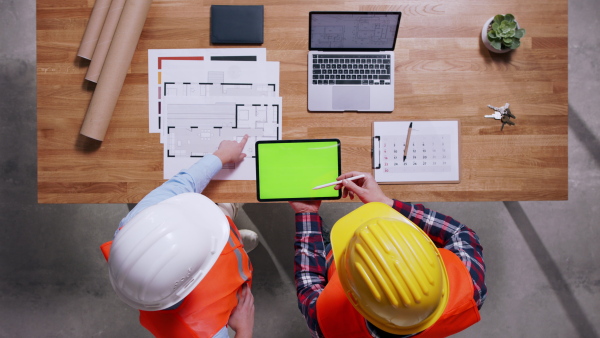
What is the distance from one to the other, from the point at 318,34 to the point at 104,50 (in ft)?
2.68

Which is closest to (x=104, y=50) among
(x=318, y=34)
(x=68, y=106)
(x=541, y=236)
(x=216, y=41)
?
(x=68, y=106)

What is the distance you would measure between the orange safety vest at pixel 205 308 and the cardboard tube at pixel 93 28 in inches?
29.9

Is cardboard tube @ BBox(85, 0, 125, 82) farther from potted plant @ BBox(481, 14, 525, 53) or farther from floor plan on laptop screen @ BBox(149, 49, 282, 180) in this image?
potted plant @ BBox(481, 14, 525, 53)

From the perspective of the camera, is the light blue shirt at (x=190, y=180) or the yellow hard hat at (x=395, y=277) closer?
the yellow hard hat at (x=395, y=277)

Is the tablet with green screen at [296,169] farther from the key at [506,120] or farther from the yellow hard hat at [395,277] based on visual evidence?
the key at [506,120]

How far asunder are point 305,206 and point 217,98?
21.6 inches

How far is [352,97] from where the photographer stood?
138cm

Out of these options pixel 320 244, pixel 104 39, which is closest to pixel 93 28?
pixel 104 39

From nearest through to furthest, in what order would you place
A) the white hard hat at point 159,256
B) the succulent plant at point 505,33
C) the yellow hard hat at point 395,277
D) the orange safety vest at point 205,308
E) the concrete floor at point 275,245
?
1. the yellow hard hat at point 395,277
2. the white hard hat at point 159,256
3. the orange safety vest at point 205,308
4. the succulent plant at point 505,33
5. the concrete floor at point 275,245

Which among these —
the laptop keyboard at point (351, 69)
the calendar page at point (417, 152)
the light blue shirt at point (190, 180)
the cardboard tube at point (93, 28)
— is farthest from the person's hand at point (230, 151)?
the cardboard tube at point (93, 28)

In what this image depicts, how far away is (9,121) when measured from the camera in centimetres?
202

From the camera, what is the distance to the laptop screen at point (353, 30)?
4.07ft

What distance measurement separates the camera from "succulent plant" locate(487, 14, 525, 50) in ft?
4.29

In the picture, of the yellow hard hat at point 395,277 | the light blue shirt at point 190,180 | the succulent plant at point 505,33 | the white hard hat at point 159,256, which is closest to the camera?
the yellow hard hat at point 395,277
